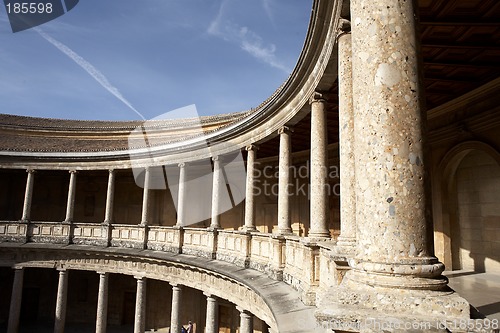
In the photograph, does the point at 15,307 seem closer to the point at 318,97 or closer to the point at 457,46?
the point at 318,97

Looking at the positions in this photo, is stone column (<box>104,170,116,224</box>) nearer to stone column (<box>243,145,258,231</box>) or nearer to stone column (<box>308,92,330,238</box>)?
stone column (<box>243,145,258,231</box>)

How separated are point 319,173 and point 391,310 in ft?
22.3

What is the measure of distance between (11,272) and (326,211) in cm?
2681

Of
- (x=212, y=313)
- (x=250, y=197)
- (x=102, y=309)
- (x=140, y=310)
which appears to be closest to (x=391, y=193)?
(x=250, y=197)

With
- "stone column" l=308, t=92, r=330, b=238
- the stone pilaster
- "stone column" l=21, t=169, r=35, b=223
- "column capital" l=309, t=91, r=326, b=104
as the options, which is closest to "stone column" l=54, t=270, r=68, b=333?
"stone column" l=21, t=169, r=35, b=223

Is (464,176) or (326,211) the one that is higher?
(464,176)

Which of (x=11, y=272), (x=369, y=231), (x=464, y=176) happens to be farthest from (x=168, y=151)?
(x=369, y=231)

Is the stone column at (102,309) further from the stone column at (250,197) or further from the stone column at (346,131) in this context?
the stone column at (346,131)

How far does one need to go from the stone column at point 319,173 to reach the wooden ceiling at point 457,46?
1268 millimetres

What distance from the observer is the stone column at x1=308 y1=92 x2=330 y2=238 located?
30.9ft

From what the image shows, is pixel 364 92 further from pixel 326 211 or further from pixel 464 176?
pixel 464 176

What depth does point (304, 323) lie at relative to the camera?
6.72 metres

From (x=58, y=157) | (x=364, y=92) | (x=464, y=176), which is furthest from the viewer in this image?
(x=58, y=157)

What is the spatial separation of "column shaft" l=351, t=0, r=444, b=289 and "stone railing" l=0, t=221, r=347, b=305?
332cm
